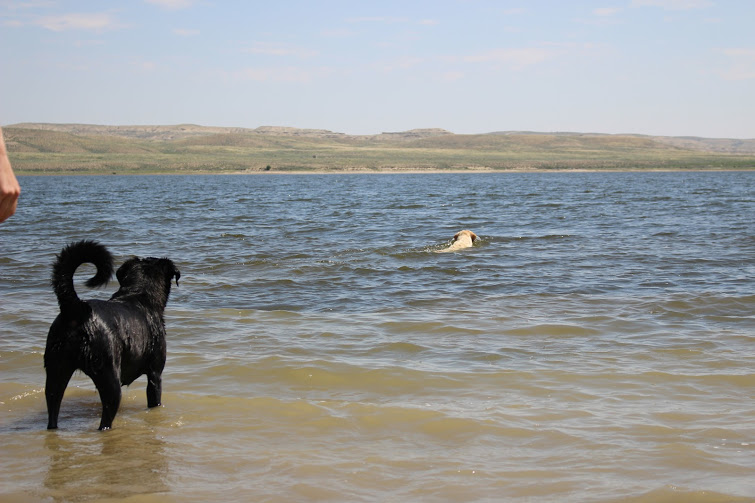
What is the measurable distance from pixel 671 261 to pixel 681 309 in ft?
16.3

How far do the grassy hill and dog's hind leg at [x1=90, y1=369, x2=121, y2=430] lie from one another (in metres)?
104

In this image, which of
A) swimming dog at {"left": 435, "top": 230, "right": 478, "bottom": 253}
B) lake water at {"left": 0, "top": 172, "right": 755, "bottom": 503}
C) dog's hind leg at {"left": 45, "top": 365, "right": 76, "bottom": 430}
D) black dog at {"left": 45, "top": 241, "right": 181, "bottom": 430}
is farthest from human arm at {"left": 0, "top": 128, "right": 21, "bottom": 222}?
swimming dog at {"left": 435, "top": 230, "right": 478, "bottom": 253}

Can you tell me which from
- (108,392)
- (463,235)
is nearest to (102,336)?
(108,392)

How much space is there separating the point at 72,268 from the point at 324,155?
15390cm

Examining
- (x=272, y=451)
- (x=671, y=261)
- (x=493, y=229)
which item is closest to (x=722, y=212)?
(x=493, y=229)

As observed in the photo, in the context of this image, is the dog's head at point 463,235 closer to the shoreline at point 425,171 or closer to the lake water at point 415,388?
the lake water at point 415,388

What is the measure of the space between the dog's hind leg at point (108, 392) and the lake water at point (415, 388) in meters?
0.11

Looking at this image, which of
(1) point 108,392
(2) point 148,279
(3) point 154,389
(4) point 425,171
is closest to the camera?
(1) point 108,392

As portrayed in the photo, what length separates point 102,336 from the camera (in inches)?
191

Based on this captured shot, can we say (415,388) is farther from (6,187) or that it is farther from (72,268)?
(6,187)

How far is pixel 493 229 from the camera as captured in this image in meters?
22.0

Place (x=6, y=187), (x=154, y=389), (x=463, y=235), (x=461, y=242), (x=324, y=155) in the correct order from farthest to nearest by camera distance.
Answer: (x=324, y=155) → (x=463, y=235) → (x=461, y=242) → (x=154, y=389) → (x=6, y=187)

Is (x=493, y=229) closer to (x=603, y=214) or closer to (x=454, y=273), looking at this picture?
(x=603, y=214)

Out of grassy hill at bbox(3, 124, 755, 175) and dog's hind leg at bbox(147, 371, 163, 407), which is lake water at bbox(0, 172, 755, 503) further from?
grassy hill at bbox(3, 124, 755, 175)
